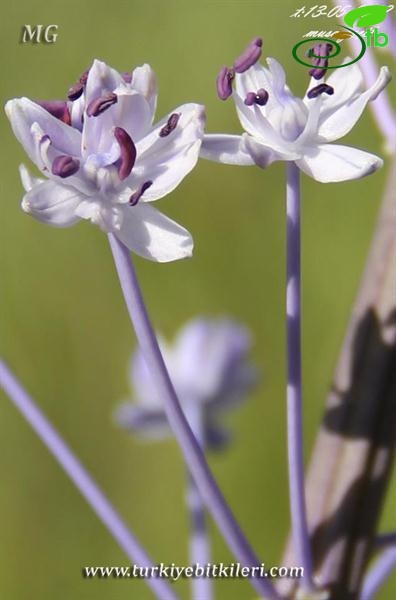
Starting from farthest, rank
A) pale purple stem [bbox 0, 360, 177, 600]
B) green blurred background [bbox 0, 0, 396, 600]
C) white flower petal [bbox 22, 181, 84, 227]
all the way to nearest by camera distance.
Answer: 1. green blurred background [bbox 0, 0, 396, 600]
2. pale purple stem [bbox 0, 360, 177, 600]
3. white flower petal [bbox 22, 181, 84, 227]

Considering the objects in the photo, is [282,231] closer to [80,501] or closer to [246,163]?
[80,501]

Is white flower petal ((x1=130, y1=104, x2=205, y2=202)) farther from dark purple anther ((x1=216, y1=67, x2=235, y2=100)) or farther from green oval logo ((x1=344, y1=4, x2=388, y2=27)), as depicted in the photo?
green oval logo ((x1=344, y1=4, x2=388, y2=27))

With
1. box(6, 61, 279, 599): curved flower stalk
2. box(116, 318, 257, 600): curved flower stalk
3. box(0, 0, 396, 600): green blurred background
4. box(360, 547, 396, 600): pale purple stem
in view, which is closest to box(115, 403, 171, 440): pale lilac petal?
box(116, 318, 257, 600): curved flower stalk

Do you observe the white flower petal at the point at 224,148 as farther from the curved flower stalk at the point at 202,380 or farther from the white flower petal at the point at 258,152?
the curved flower stalk at the point at 202,380

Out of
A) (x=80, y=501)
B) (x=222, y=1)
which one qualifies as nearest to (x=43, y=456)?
(x=80, y=501)

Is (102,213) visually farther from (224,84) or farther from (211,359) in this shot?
(211,359)

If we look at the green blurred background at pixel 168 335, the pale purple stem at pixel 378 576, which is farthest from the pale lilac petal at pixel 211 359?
the pale purple stem at pixel 378 576
